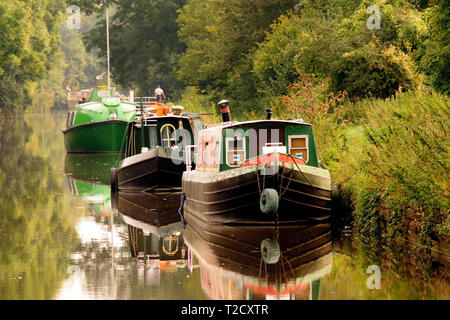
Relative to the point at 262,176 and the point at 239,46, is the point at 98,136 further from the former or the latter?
the point at 262,176

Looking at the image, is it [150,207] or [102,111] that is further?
[102,111]

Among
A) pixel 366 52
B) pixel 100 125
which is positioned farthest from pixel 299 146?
pixel 100 125

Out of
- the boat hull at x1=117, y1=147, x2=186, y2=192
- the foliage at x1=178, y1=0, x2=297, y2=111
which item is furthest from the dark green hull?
the boat hull at x1=117, y1=147, x2=186, y2=192

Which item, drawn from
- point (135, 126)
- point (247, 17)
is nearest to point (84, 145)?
point (247, 17)

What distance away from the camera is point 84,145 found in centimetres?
4484

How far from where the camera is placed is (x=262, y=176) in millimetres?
18250

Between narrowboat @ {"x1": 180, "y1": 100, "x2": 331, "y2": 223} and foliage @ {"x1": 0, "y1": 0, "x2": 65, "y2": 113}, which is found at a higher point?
foliage @ {"x1": 0, "y1": 0, "x2": 65, "y2": 113}

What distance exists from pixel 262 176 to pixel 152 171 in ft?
28.0

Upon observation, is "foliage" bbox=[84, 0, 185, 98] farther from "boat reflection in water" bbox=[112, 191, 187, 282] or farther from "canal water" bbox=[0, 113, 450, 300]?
"canal water" bbox=[0, 113, 450, 300]

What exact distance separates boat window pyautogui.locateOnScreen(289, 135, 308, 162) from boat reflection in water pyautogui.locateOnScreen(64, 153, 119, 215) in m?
5.28

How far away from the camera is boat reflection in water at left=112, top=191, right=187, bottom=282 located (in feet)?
51.6

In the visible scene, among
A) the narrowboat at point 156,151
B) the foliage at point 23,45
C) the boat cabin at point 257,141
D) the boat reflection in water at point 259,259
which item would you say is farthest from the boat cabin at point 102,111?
the foliage at point 23,45

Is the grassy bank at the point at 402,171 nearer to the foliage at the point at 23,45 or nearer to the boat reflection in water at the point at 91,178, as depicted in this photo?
the boat reflection in water at the point at 91,178
